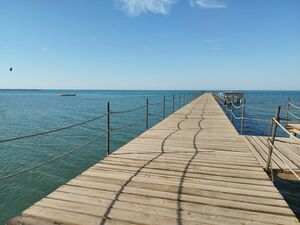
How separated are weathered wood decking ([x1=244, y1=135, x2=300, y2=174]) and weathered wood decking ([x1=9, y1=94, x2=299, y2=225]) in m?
0.82

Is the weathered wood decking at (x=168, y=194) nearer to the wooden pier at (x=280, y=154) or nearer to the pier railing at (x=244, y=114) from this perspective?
the wooden pier at (x=280, y=154)

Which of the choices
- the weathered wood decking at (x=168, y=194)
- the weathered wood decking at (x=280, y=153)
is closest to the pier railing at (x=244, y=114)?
the weathered wood decking at (x=280, y=153)

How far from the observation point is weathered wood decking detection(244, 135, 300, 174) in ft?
18.6

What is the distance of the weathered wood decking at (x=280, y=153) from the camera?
5.67m

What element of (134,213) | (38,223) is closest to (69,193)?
(38,223)

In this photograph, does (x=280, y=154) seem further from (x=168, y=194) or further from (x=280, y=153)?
(x=168, y=194)

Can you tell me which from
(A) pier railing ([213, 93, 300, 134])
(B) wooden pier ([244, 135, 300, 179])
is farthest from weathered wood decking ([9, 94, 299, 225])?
(A) pier railing ([213, 93, 300, 134])

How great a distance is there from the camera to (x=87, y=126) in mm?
19016

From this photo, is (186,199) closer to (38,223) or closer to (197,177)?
(197,177)

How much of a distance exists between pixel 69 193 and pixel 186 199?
5.54 ft

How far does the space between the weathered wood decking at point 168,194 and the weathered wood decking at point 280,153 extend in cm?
82

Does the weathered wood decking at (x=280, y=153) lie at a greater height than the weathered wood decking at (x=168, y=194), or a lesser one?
lesser

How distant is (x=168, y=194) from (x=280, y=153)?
15.7 ft

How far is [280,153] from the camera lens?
676cm
